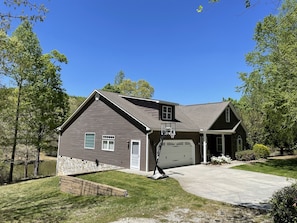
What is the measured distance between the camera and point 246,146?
81.1 feet

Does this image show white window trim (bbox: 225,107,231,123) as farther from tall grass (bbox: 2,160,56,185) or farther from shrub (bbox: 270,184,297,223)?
tall grass (bbox: 2,160,56,185)

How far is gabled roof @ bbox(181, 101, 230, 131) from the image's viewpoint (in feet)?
66.5

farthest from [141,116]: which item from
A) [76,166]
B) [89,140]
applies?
[76,166]

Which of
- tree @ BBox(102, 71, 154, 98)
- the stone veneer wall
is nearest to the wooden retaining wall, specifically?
the stone veneer wall

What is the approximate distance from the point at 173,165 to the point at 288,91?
10.0 meters

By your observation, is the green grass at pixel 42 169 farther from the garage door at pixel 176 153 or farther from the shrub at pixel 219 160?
the shrub at pixel 219 160

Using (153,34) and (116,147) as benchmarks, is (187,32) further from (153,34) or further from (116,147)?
(116,147)

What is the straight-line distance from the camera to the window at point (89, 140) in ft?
63.6

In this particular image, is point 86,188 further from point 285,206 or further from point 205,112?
point 205,112

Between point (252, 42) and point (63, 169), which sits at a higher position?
point (252, 42)

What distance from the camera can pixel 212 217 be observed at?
6730 mm

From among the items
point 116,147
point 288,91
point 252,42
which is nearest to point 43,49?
point 116,147

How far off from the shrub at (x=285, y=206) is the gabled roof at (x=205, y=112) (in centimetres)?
1369

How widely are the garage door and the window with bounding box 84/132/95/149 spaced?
6.43 m
